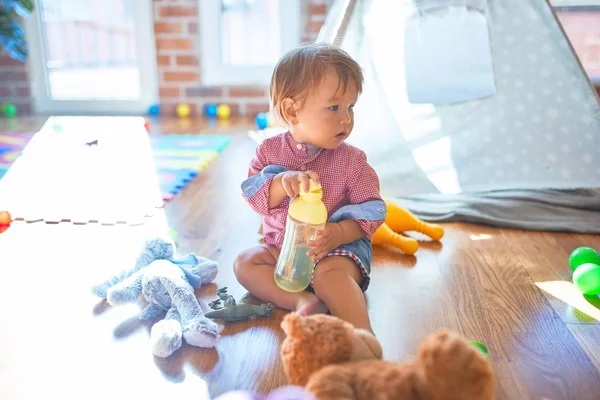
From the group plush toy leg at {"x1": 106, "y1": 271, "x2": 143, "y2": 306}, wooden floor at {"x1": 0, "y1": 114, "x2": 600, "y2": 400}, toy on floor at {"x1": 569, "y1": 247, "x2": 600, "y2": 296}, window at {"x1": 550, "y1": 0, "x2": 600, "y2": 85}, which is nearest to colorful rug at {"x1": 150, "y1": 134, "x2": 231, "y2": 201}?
wooden floor at {"x1": 0, "y1": 114, "x2": 600, "y2": 400}

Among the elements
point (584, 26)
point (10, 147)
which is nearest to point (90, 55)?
point (10, 147)

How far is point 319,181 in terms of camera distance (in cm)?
110

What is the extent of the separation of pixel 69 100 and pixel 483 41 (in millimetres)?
2345

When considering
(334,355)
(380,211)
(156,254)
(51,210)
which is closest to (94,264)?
(156,254)

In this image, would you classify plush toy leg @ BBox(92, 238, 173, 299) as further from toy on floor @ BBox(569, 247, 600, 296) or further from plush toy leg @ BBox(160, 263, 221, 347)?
toy on floor @ BBox(569, 247, 600, 296)

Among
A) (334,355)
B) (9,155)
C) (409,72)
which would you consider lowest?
(9,155)

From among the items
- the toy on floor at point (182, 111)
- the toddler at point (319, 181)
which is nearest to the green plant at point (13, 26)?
the toy on floor at point (182, 111)

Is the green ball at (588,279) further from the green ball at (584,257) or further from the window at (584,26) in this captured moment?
the window at (584,26)

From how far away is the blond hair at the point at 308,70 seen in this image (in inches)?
41.8

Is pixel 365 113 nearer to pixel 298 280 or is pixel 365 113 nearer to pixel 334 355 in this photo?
pixel 298 280

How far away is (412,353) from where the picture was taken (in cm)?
99

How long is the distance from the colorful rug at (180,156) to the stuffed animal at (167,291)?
607 mm

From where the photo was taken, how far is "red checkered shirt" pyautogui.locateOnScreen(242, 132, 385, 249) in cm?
113

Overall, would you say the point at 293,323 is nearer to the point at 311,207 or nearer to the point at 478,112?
the point at 311,207
